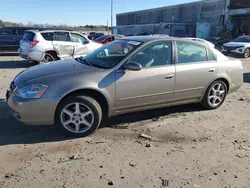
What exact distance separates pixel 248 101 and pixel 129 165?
4.25 metres

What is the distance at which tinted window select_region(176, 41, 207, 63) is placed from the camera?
482 centimetres

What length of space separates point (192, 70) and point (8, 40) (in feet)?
46.0

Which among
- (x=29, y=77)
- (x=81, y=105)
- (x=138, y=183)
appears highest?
(x=29, y=77)

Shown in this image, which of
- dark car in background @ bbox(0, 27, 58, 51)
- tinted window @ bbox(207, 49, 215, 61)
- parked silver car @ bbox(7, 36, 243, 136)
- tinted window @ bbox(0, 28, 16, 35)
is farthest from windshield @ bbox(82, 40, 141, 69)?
tinted window @ bbox(0, 28, 16, 35)

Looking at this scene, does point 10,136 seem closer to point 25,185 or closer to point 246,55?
point 25,185

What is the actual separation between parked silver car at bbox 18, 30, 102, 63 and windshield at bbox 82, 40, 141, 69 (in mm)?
6362

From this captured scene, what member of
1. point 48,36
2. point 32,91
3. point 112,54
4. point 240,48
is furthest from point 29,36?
point 240,48

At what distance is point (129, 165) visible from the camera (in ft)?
10.9

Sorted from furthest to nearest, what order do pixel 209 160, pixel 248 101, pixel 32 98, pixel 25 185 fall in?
pixel 248 101
pixel 32 98
pixel 209 160
pixel 25 185

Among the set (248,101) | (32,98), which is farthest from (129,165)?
(248,101)

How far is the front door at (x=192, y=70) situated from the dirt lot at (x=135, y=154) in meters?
0.52

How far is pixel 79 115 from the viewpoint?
4.00 metres

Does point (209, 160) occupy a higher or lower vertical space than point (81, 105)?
lower

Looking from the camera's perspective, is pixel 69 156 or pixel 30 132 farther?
pixel 30 132
